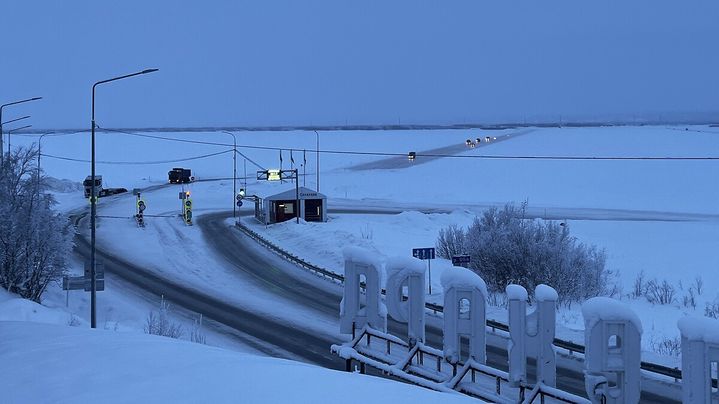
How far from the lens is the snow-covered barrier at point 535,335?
13.2 meters

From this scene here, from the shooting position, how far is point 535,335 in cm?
1341

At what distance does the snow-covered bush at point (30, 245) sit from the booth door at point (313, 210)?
81.0 ft

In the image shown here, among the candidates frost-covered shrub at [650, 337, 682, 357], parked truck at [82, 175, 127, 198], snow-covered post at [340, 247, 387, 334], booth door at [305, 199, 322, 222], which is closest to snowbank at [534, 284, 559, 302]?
snow-covered post at [340, 247, 387, 334]

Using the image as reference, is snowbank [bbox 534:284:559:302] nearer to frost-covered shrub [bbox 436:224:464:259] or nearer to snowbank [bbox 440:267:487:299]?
snowbank [bbox 440:267:487:299]

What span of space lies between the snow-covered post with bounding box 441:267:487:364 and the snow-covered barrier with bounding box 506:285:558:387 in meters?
0.87

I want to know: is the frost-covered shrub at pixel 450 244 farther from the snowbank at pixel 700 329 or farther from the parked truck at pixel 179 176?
the parked truck at pixel 179 176

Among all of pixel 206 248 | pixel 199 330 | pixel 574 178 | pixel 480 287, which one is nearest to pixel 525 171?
pixel 574 178

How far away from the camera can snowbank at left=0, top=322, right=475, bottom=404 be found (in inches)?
328

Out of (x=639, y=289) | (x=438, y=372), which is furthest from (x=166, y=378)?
(x=639, y=289)

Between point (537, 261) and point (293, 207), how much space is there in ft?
84.6

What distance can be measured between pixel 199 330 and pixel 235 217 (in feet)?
117

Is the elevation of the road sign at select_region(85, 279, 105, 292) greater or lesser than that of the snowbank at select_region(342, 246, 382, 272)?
lesser

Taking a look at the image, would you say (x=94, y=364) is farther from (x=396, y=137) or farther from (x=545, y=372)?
(x=396, y=137)

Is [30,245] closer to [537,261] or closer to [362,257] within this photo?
[362,257]
